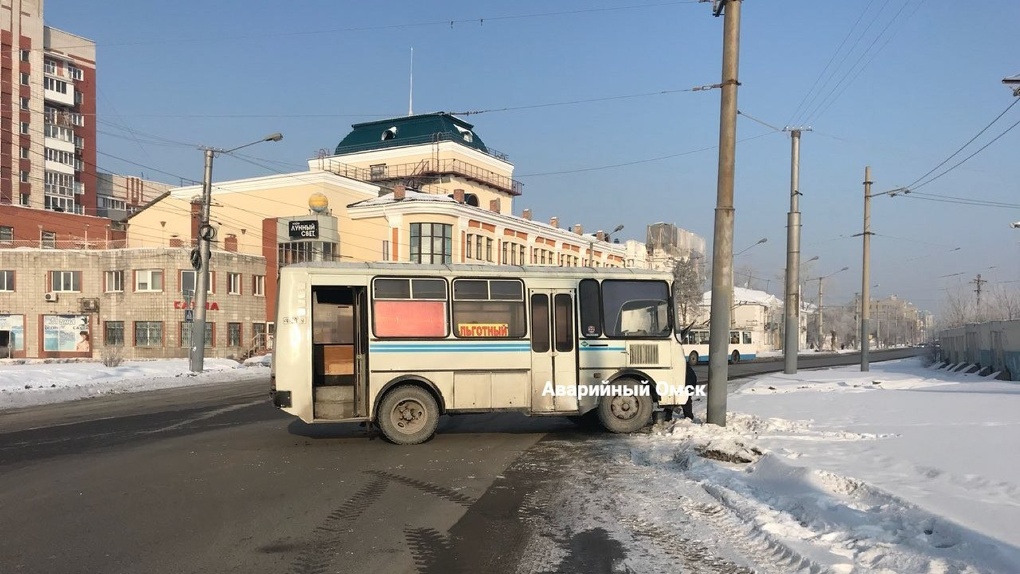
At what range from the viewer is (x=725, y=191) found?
→ 14008mm

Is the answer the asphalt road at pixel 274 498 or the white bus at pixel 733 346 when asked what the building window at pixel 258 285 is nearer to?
the white bus at pixel 733 346

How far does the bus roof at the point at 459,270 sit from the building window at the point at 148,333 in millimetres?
42870

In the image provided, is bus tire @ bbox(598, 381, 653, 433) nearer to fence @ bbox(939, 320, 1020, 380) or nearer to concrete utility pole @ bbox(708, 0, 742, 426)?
concrete utility pole @ bbox(708, 0, 742, 426)

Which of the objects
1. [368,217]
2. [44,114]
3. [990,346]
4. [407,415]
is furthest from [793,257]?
[44,114]

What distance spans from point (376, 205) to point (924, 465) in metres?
51.6

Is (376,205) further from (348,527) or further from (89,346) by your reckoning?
(348,527)

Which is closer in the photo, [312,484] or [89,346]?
[312,484]

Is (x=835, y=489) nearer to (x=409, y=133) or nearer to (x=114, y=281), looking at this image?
(x=114, y=281)

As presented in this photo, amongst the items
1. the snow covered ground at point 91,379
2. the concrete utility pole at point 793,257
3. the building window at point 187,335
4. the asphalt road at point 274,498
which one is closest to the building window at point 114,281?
the building window at point 187,335

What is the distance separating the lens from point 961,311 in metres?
83.2

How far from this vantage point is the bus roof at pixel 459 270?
12547 millimetres

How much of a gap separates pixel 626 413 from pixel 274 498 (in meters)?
7.21

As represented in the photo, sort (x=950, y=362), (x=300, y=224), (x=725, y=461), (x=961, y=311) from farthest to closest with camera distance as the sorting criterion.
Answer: (x=961, y=311), (x=300, y=224), (x=950, y=362), (x=725, y=461)

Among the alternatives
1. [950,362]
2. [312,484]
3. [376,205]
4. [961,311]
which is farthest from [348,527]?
[961,311]
